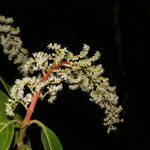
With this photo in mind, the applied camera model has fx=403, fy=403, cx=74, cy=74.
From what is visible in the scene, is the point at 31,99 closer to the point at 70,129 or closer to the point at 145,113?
the point at 70,129

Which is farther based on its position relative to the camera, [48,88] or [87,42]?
[87,42]

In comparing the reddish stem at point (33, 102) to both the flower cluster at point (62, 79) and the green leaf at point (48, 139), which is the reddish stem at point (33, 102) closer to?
the flower cluster at point (62, 79)

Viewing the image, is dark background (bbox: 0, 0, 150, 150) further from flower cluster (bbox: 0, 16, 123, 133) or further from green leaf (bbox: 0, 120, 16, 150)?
green leaf (bbox: 0, 120, 16, 150)

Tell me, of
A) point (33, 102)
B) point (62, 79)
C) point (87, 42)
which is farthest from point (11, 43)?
point (87, 42)

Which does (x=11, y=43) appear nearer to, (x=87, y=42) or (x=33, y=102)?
(x=33, y=102)

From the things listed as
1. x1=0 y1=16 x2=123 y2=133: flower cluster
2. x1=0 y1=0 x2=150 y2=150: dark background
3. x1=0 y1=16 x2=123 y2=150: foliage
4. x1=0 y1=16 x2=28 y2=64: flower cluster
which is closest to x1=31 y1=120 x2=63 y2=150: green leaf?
x1=0 y1=16 x2=123 y2=150: foliage
